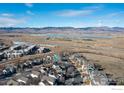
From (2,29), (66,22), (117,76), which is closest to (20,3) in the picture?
(2,29)

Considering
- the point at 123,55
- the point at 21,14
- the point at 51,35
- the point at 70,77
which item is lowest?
the point at 70,77

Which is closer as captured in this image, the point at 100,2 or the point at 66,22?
the point at 100,2

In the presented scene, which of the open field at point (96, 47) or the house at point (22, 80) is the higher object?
the open field at point (96, 47)

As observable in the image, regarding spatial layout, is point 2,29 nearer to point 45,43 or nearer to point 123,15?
point 45,43

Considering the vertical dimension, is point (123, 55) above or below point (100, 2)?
below

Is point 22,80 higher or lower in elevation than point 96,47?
lower

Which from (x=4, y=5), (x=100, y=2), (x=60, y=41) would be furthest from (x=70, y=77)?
(x=4, y=5)

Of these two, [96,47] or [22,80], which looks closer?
[22,80]

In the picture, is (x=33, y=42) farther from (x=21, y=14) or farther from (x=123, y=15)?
(x=123, y=15)

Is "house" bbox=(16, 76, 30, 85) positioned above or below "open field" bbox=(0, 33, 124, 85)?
below
